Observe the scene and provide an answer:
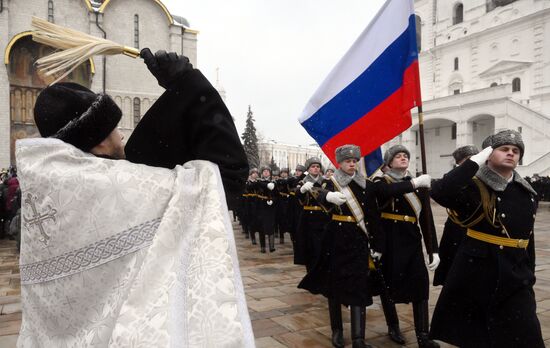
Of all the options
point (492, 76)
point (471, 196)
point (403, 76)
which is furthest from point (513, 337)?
point (492, 76)

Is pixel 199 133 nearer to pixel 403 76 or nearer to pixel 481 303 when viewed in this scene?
pixel 481 303

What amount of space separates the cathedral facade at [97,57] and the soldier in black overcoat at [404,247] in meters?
25.3

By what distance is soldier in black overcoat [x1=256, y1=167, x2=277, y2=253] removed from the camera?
978 cm

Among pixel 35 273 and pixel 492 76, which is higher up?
pixel 492 76

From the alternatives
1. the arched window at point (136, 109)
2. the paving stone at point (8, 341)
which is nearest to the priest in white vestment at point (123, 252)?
the paving stone at point (8, 341)

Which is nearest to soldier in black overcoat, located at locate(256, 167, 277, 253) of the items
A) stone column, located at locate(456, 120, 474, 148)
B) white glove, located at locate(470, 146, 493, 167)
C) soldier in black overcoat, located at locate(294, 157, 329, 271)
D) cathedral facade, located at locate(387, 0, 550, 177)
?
soldier in black overcoat, located at locate(294, 157, 329, 271)

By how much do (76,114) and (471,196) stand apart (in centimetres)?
285

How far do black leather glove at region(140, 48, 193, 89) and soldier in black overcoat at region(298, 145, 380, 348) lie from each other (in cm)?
292

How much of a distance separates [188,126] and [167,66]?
0.70 ft

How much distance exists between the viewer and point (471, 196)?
3365 mm

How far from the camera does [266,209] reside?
10.1 m

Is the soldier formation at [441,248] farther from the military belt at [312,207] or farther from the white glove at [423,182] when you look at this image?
the military belt at [312,207]

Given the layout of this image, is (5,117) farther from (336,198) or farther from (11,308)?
(336,198)

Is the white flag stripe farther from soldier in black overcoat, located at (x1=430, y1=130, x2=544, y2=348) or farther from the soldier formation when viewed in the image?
soldier in black overcoat, located at (x1=430, y1=130, x2=544, y2=348)
